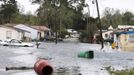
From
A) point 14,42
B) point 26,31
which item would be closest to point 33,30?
point 26,31

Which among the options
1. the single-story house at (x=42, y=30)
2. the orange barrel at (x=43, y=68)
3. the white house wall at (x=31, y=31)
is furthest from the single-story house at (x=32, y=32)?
the orange barrel at (x=43, y=68)

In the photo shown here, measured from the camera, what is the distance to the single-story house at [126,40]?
70.1 m

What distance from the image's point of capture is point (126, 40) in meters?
72.1

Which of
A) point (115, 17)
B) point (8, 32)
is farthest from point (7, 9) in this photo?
point (115, 17)

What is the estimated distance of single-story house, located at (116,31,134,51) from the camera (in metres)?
70.1

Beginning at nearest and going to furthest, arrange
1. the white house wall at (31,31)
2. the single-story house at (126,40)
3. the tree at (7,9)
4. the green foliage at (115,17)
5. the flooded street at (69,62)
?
1. the flooded street at (69,62)
2. the single-story house at (126,40)
3. the white house wall at (31,31)
4. the tree at (7,9)
5. the green foliage at (115,17)

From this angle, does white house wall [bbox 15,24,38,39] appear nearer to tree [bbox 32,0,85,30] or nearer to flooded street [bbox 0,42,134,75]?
tree [bbox 32,0,85,30]

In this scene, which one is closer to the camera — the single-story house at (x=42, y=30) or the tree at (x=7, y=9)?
the single-story house at (x=42, y=30)

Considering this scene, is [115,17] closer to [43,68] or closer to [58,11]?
[58,11]

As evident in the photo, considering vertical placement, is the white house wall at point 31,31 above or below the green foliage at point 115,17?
below

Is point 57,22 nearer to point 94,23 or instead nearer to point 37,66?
point 94,23

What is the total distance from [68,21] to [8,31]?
41466 millimetres

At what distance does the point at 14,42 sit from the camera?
76.1 metres

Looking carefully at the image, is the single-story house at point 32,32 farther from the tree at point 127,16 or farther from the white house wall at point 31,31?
the tree at point 127,16
